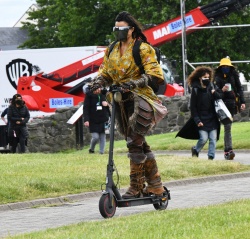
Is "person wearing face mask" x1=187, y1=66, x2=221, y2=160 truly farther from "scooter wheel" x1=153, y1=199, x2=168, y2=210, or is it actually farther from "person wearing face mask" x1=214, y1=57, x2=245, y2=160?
"scooter wheel" x1=153, y1=199, x2=168, y2=210

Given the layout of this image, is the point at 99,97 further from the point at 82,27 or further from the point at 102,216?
the point at 82,27

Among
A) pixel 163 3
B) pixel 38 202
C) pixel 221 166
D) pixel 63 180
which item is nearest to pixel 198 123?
pixel 221 166

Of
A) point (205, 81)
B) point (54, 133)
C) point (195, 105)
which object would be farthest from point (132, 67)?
point (54, 133)

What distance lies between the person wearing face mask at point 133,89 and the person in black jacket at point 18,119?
654 inches

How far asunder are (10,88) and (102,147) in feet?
56.2

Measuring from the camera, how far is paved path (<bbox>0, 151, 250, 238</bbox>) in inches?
452

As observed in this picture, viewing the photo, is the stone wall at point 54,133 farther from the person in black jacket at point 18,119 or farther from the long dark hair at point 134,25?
the long dark hair at point 134,25

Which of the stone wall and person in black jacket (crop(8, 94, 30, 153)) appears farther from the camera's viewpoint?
the stone wall

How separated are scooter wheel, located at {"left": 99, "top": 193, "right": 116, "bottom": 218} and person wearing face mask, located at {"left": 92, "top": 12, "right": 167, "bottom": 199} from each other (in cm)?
36

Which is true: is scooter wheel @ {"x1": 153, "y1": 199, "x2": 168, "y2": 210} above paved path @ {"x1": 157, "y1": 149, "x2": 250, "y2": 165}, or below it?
below

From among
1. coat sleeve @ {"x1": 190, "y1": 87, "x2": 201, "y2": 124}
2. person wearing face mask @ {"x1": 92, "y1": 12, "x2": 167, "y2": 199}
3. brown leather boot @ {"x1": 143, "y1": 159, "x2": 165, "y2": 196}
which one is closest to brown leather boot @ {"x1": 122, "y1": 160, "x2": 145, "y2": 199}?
person wearing face mask @ {"x1": 92, "y1": 12, "x2": 167, "y2": 199}

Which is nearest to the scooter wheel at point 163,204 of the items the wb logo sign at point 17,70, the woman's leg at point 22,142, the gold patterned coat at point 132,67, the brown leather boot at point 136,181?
the brown leather boot at point 136,181

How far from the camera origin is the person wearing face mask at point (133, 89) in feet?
36.9

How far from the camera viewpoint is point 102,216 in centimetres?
1117
